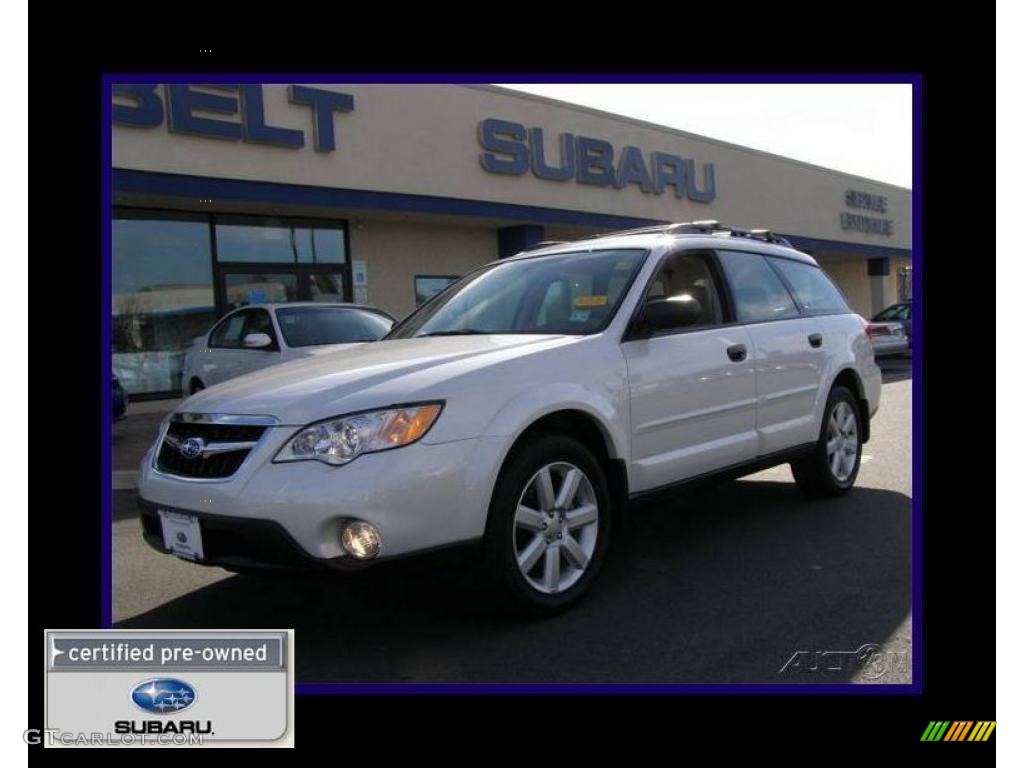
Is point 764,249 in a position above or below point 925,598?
above

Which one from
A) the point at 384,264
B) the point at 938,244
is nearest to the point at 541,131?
the point at 384,264

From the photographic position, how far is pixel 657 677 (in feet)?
9.95

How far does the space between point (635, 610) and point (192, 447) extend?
1960 mm

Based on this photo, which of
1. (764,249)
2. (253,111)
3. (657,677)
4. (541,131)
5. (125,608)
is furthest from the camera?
(541,131)

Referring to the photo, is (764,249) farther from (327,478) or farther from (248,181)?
(248,181)

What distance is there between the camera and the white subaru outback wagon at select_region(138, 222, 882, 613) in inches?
118

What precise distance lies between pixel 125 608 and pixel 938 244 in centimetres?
369

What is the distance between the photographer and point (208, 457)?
3242 millimetres

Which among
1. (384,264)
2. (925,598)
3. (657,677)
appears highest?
(384,264)

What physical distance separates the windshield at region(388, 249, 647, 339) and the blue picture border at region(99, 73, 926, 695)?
1326 millimetres

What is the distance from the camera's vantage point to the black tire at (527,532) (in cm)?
323

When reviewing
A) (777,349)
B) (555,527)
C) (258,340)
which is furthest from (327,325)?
A: (555,527)

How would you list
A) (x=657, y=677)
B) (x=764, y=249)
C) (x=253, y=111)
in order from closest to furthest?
(x=657, y=677) < (x=764, y=249) < (x=253, y=111)

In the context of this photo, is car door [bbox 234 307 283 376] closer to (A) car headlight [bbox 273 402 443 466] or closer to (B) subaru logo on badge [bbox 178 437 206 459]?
(B) subaru logo on badge [bbox 178 437 206 459]
